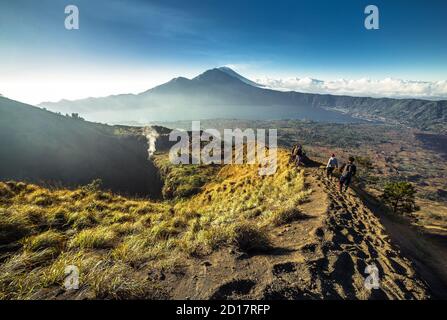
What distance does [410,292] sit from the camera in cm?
573

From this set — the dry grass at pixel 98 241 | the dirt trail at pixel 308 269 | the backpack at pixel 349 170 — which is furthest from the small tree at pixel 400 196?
the dirt trail at pixel 308 269

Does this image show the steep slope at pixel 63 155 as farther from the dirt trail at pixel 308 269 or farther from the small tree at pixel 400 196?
the small tree at pixel 400 196

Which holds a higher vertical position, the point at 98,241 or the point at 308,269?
the point at 98,241

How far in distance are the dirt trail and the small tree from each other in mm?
26692

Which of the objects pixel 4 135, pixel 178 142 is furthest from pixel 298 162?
pixel 4 135

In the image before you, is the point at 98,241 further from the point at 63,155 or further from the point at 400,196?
the point at 63,155

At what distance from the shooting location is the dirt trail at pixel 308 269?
15.8ft

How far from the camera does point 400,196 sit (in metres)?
30.2

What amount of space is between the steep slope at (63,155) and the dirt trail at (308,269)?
2548 centimetres

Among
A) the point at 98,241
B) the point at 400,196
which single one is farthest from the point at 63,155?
the point at 400,196

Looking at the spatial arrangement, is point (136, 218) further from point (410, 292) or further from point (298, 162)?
point (298, 162)

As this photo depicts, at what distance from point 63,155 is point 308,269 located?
40.4m

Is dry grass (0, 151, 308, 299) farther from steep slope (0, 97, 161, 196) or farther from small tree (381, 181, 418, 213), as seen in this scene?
small tree (381, 181, 418, 213)
